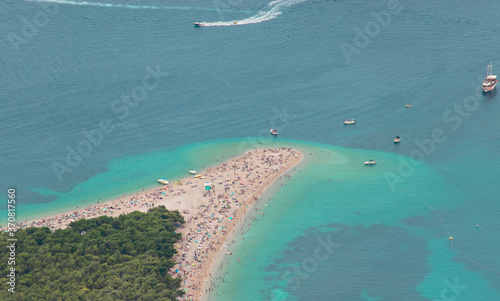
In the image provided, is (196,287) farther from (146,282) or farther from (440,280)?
(440,280)

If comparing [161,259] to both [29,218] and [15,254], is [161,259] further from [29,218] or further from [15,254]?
[29,218]

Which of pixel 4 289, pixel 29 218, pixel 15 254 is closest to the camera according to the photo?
pixel 4 289

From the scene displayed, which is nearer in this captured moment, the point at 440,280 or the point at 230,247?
the point at 440,280

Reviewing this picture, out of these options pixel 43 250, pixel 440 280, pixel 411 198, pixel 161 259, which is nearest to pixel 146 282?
pixel 161 259

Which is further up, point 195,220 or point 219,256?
point 195,220

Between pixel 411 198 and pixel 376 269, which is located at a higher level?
pixel 411 198

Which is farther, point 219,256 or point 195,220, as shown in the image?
point 195,220

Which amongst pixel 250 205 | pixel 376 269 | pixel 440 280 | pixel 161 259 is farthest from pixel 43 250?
pixel 440 280

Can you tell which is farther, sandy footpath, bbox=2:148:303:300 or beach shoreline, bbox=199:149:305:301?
sandy footpath, bbox=2:148:303:300

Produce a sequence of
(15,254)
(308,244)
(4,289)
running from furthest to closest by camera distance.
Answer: (308,244), (15,254), (4,289)

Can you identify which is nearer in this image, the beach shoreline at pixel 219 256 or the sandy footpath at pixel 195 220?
the beach shoreline at pixel 219 256
